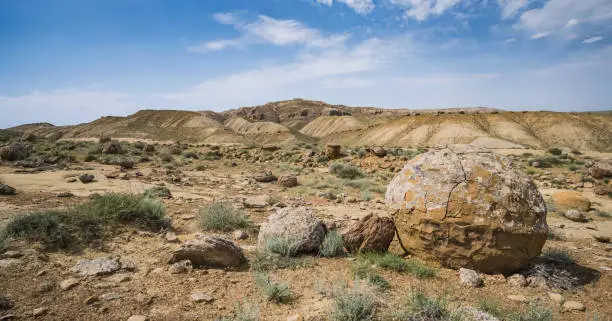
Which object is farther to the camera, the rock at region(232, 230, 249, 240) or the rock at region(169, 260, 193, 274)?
the rock at region(232, 230, 249, 240)

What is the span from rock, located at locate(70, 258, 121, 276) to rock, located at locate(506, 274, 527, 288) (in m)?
5.08

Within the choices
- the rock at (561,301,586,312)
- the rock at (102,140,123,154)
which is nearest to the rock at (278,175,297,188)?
the rock at (561,301,586,312)

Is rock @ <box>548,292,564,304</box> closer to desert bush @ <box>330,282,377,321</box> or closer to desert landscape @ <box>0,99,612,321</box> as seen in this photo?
desert landscape @ <box>0,99,612,321</box>

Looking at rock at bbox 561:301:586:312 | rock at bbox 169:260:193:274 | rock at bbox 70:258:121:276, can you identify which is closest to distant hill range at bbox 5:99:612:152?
rock at bbox 561:301:586:312

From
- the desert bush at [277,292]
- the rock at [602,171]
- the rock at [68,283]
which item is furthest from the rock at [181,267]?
the rock at [602,171]

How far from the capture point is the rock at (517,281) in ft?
13.2

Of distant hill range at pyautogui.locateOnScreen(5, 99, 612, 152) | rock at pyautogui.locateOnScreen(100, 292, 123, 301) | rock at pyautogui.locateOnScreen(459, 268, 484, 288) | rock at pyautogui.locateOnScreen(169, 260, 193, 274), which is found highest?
distant hill range at pyautogui.locateOnScreen(5, 99, 612, 152)

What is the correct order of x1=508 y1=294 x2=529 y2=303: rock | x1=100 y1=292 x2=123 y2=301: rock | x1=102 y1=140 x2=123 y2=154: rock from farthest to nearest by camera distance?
1. x1=102 y1=140 x2=123 y2=154: rock
2. x1=508 y1=294 x2=529 y2=303: rock
3. x1=100 y1=292 x2=123 y2=301: rock

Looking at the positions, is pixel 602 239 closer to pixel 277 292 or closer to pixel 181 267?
pixel 277 292

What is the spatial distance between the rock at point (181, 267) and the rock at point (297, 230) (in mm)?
1090

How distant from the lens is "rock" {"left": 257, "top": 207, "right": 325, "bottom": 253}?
4.79m

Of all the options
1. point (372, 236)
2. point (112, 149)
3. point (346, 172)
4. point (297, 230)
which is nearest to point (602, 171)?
point (346, 172)

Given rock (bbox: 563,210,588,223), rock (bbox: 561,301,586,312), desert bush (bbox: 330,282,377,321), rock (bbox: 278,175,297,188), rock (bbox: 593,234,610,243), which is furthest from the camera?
rock (bbox: 278,175,297,188)

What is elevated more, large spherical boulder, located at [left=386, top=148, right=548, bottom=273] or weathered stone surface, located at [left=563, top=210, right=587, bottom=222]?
large spherical boulder, located at [left=386, top=148, right=548, bottom=273]
